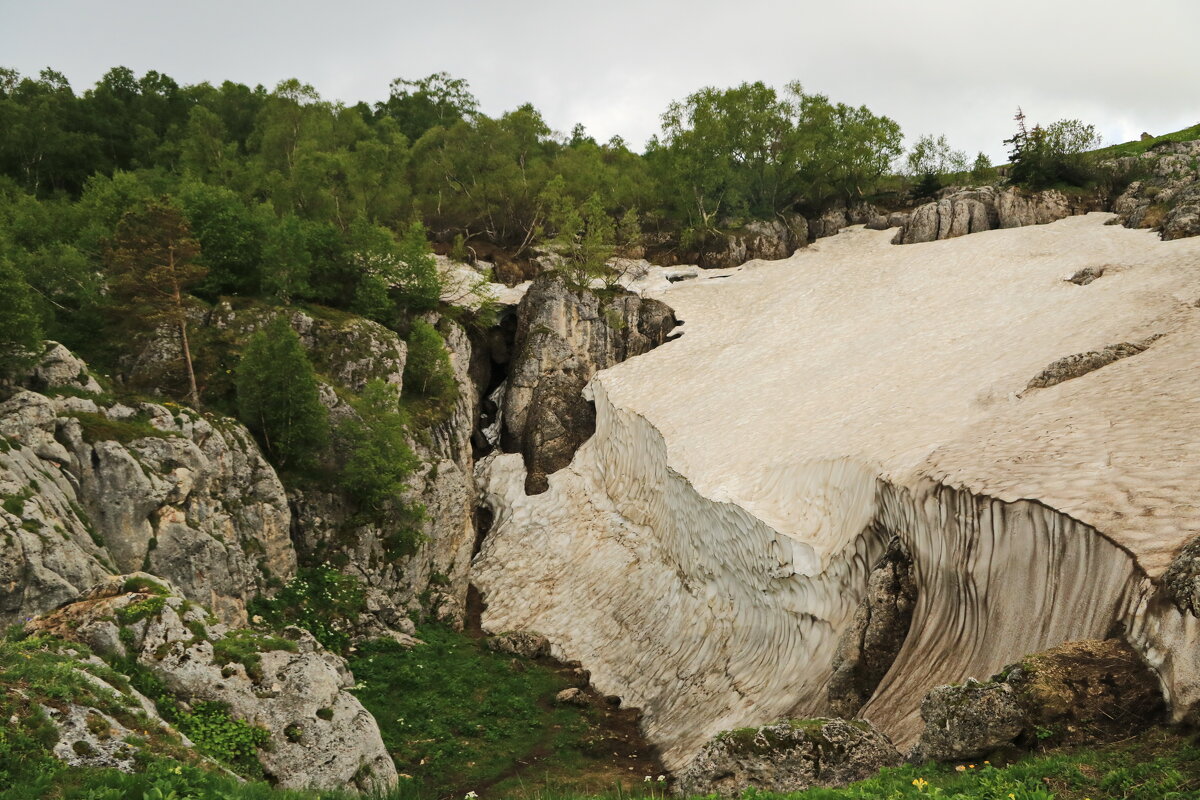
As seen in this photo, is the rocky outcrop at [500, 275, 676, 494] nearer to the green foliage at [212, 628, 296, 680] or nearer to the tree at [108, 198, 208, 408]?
the tree at [108, 198, 208, 408]

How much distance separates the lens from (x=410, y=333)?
147 feet

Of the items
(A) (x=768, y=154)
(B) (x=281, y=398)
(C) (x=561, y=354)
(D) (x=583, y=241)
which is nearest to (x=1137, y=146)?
(A) (x=768, y=154)

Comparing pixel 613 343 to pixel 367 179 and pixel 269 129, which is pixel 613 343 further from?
pixel 269 129

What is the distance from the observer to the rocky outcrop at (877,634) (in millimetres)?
19594

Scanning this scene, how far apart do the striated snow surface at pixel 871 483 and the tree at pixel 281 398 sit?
12.5 m

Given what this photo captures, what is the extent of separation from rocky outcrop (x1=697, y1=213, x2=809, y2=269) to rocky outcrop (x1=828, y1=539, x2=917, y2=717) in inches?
1769

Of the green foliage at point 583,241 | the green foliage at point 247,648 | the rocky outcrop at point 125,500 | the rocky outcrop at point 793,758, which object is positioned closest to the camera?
the rocky outcrop at point 793,758

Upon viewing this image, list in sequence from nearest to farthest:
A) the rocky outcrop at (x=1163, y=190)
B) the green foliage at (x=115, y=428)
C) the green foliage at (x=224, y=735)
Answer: the green foliage at (x=224, y=735) → the green foliage at (x=115, y=428) → the rocky outcrop at (x=1163, y=190)

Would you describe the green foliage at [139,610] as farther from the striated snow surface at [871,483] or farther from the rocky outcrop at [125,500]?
the striated snow surface at [871,483]

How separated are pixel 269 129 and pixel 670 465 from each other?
50331 mm

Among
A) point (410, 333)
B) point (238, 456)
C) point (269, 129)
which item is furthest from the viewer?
point (269, 129)

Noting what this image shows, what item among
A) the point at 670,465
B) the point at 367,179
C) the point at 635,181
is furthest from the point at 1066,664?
the point at 635,181

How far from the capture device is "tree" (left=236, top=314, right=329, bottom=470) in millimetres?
31391

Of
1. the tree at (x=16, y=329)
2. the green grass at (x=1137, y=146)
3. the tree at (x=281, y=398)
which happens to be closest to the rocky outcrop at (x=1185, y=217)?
the green grass at (x=1137, y=146)
